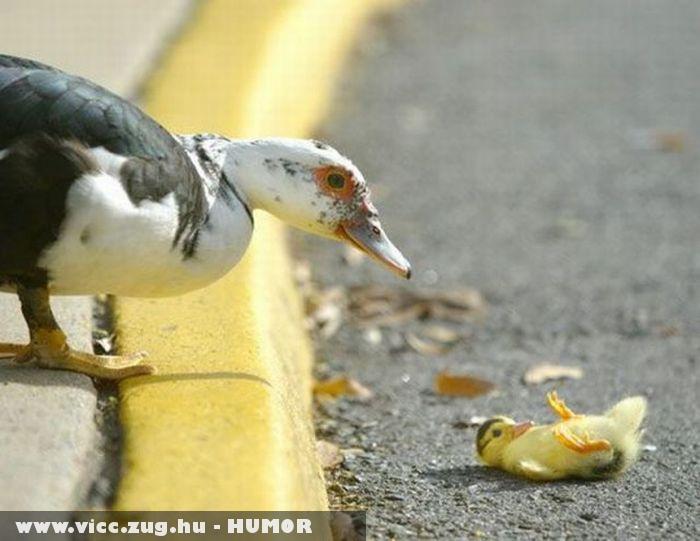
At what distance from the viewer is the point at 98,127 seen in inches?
143

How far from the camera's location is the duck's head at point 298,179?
13.0 feet

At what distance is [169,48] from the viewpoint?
7102 mm

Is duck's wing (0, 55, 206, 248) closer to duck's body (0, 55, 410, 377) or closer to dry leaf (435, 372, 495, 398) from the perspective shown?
duck's body (0, 55, 410, 377)

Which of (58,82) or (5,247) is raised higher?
(58,82)

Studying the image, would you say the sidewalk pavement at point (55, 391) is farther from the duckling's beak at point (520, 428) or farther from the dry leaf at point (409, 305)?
the dry leaf at point (409, 305)

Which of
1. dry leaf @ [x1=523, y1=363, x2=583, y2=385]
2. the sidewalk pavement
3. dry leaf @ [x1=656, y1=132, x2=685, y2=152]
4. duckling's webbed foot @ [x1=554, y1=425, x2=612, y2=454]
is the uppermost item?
dry leaf @ [x1=656, y1=132, x2=685, y2=152]

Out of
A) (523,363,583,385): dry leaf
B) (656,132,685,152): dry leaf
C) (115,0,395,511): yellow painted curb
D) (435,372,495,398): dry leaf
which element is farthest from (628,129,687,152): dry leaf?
(435,372,495,398): dry leaf

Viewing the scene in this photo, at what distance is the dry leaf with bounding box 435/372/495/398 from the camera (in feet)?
15.7

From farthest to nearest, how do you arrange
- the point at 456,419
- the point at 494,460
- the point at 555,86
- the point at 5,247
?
1. the point at 555,86
2. the point at 456,419
3. the point at 494,460
4. the point at 5,247

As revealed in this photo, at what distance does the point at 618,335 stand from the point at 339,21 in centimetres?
368

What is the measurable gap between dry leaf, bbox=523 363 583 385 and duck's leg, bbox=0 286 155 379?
4.79 feet

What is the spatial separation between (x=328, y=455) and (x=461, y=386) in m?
0.85

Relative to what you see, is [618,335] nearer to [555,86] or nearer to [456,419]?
[456,419]

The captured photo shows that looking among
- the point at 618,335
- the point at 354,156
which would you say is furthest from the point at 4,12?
the point at 618,335
